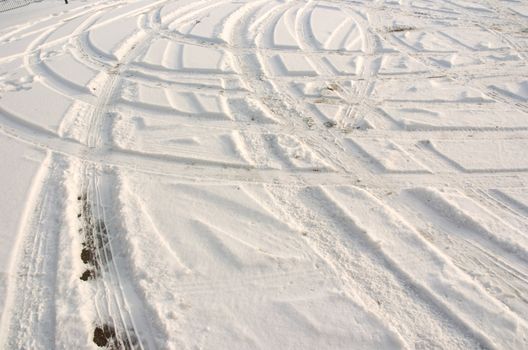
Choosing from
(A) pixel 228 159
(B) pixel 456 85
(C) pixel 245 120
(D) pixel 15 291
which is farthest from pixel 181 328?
(B) pixel 456 85

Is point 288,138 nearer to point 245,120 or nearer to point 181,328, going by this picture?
point 245,120

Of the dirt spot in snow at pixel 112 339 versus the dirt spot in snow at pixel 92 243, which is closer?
the dirt spot in snow at pixel 112 339

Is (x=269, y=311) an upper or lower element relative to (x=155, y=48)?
lower

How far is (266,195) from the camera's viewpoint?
3.59m

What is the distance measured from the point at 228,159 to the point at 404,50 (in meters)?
4.32

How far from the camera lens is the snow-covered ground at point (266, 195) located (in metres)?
2.60

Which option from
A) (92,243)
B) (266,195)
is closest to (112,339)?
(92,243)

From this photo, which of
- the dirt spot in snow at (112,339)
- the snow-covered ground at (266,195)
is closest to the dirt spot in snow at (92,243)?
the snow-covered ground at (266,195)

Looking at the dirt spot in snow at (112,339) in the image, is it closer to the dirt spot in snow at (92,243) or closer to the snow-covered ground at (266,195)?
the snow-covered ground at (266,195)

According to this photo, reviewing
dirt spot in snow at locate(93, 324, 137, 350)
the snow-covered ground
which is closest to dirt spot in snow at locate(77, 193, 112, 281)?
the snow-covered ground

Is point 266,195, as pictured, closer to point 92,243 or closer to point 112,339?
point 92,243

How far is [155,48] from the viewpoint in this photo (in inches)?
267

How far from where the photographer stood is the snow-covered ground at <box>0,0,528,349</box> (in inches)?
102

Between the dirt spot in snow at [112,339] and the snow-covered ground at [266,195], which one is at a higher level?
the snow-covered ground at [266,195]
